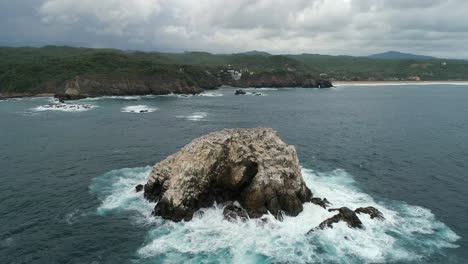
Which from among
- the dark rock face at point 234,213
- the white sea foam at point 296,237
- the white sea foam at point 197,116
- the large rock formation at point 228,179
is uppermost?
the large rock formation at point 228,179

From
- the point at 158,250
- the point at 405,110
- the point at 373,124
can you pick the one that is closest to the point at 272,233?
the point at 158,250

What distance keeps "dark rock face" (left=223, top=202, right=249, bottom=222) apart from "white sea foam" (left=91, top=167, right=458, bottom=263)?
1.91 feet

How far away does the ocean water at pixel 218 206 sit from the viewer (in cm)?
3203

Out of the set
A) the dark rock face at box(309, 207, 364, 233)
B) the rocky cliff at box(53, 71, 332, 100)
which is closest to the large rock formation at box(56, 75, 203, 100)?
the rocky cliff at box(53, 71, 332, 100)

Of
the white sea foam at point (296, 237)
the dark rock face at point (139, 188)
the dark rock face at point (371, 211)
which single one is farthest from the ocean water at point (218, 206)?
the dark rock face at point (139, 188)

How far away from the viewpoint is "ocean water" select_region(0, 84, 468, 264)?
32031 millimetres

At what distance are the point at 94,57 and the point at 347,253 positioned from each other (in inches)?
7624

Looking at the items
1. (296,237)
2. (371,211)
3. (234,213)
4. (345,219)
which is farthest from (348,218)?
(234,213)

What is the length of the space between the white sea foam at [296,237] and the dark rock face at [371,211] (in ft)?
1.82

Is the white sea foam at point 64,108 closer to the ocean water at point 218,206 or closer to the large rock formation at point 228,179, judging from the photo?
the ocean water at point 218,206

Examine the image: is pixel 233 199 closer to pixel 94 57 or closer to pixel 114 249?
pixel 114 249

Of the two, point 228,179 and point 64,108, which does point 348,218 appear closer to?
point 228,179

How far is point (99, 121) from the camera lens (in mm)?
96625

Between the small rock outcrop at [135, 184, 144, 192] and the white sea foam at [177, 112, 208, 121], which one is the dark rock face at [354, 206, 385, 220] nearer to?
the small rock outcrop at [135, 184, 144, 192]
